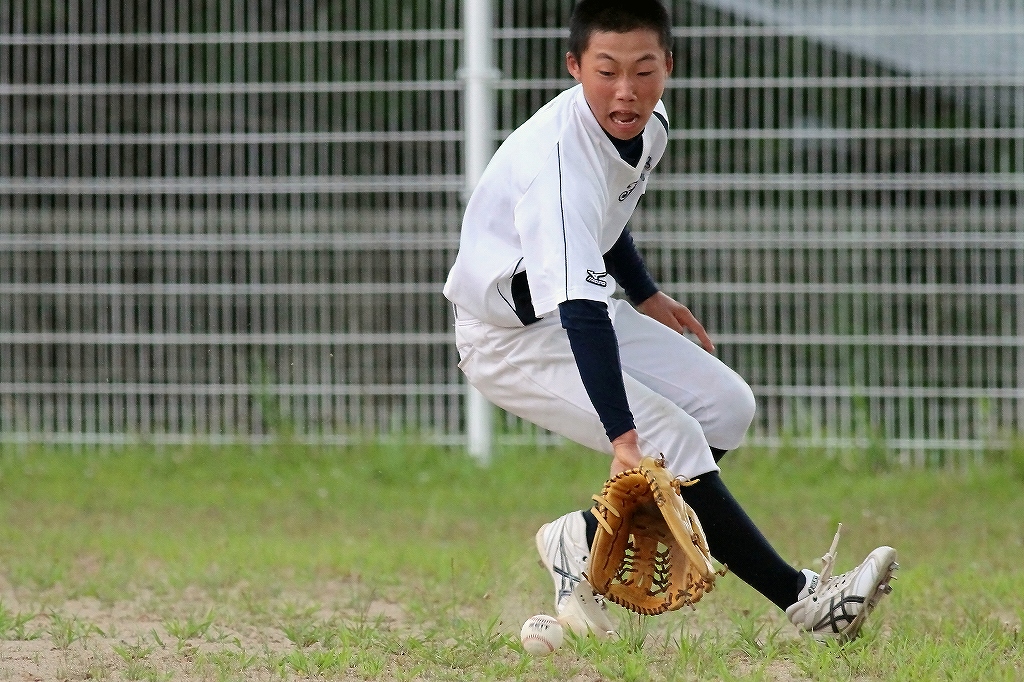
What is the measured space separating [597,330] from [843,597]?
3.32 ft

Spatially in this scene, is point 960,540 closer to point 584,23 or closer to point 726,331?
point 726,331

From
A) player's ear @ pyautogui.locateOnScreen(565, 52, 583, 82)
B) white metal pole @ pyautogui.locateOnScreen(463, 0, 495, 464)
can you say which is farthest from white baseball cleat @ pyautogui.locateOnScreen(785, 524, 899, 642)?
white metal pole @ pyautogui.locateOnScreen(463, 0, 495, 464)

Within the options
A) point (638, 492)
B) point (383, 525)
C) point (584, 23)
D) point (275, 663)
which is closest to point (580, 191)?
point (584, 23)

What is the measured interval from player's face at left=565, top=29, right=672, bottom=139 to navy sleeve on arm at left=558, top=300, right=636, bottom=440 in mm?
523

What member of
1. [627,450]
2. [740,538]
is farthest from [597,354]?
[740,538]

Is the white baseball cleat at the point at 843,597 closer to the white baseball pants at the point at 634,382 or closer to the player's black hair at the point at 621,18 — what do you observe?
the white baseball pants at the point at 634,382

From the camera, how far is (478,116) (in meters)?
7.13

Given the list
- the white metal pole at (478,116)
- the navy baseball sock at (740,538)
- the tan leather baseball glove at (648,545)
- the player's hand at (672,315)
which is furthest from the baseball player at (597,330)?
the white metal pole at (478,116)

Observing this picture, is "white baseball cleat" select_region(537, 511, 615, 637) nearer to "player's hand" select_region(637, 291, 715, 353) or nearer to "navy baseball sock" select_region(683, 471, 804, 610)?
"navy baseball sock" select_region(683, 471, 804, 610)

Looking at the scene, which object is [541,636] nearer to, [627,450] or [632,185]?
[627,450]

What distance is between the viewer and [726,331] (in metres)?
7.11

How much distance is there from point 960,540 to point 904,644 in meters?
2.31

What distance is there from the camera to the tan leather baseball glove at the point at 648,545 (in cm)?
338

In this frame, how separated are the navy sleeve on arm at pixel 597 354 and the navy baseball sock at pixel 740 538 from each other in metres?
0.50
